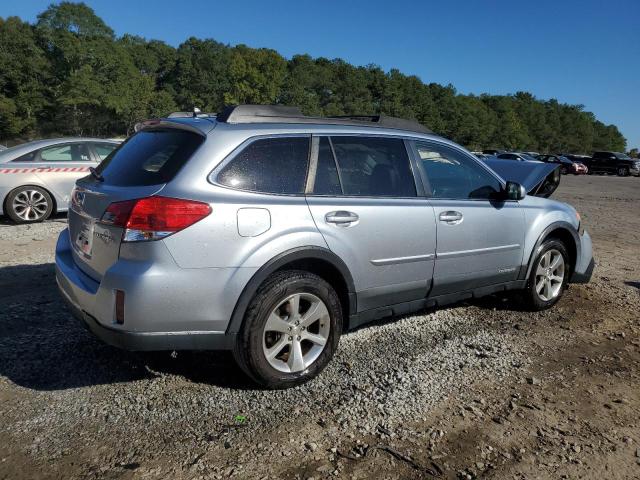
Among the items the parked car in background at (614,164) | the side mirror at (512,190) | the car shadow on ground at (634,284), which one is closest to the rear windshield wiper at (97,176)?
the side mirror at (512,190)

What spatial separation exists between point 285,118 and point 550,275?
3.10 metres

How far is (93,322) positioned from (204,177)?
→ 1.06m

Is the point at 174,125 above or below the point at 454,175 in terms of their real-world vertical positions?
above

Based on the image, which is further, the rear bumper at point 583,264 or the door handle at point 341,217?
the rear bumper at point 583,264

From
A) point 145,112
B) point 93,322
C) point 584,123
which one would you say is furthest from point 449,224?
point 584,123

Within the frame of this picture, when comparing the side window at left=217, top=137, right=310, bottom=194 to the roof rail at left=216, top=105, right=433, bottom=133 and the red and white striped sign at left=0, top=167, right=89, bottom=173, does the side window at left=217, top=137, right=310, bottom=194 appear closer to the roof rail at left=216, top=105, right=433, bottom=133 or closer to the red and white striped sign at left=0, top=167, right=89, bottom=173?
the roof rail at left=216, top=105, right=433, bottom=133

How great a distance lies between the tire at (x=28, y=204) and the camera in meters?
8.98

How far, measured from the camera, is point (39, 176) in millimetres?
9188

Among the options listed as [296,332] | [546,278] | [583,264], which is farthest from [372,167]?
[583,264]

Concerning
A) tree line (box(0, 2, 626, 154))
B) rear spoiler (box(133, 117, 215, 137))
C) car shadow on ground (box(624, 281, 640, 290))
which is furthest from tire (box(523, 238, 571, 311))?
tree line (box(0, 2, 626, 154))

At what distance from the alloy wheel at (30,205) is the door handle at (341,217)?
296 inches

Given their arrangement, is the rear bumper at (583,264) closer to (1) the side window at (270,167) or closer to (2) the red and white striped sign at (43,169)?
(1) the side window at (270,167)

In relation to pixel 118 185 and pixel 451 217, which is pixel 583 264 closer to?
pixel 451 217

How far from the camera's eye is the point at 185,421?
3.00m
